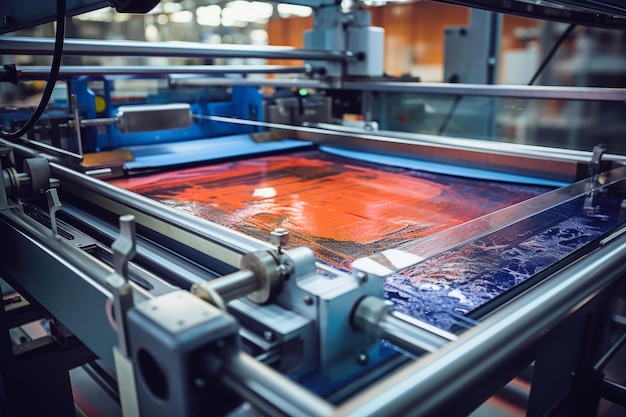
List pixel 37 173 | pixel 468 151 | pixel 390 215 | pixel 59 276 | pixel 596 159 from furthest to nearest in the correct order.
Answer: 1. pixel 468 151
2. pixel 596 159
3. pixel 390 215
4. pixel 37 173
5. pixel 59 276

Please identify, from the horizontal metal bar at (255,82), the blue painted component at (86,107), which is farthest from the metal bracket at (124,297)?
the horizontal metal bar at (255,82)

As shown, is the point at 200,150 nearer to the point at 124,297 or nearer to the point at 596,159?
the point at 596,159

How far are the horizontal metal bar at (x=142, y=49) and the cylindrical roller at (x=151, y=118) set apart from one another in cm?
20

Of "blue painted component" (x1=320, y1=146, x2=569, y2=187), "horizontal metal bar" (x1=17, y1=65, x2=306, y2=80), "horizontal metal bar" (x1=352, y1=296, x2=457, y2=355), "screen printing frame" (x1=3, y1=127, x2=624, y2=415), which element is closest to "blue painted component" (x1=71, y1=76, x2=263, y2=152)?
"horizontal metal bar" (x1=17, y1=65, x2=306, y2=80)

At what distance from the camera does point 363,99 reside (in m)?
2.94

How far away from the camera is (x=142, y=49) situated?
186 centimetres

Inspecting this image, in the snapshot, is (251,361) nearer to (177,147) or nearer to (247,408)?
(247,408)

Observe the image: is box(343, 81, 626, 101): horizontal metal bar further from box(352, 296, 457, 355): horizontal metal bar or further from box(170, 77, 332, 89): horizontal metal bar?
box(352, 296, 457, 355): horizontal metal bar

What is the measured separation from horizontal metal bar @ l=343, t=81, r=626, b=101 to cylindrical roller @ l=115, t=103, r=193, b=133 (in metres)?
1.11

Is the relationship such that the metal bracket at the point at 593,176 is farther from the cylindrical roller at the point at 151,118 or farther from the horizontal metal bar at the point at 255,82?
the horizontal metal bar at the point at 255,82

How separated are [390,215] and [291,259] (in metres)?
0.63

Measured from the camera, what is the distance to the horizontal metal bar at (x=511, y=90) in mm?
1818

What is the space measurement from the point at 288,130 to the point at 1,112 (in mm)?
1074

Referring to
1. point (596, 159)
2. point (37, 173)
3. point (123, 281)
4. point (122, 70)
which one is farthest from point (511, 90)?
point (123, 281)
